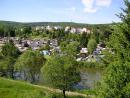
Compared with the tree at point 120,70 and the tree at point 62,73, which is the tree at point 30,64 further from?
the tree at point 120,70

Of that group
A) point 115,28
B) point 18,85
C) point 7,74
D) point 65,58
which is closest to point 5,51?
point 7,74

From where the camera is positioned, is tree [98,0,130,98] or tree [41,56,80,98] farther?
tree [41,56,80,98]

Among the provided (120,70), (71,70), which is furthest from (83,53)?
(120,70)

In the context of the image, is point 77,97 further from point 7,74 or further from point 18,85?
point 7,74

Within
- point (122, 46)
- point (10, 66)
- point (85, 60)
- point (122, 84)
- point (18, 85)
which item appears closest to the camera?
point (122, 84)

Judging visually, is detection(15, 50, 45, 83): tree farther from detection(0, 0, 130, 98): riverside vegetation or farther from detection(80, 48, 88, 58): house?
detection(80, 48, 88, 58): house

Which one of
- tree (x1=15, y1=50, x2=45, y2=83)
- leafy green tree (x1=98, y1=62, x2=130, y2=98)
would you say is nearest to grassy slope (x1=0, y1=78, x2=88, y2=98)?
tree (x1=15, y1=50, x2=45, y2=83)
